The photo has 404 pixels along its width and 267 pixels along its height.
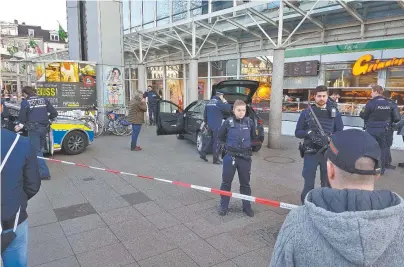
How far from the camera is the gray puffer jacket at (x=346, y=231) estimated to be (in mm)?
1028

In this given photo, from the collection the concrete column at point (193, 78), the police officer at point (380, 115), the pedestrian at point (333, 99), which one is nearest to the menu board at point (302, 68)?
the pedestrian at point (333, 99)

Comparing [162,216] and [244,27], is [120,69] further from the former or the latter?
[162,216]

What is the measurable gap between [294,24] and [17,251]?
11445 millimetres

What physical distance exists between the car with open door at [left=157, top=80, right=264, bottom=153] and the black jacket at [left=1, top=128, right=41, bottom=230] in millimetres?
5862

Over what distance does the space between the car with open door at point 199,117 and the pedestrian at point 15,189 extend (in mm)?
5864

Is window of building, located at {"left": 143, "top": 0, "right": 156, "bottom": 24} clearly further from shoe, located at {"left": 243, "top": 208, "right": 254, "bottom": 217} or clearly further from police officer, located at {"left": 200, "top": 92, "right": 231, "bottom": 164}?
shoe, located at {"left": 243, "top": 208, "right": 254, "bottom": 217}

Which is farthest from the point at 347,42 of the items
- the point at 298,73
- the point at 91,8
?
the point at 91,8

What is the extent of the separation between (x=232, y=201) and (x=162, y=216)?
1.27 meters

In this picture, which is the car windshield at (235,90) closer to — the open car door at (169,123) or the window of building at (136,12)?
the open car door at (169,123)

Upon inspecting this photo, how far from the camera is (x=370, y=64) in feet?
32.1

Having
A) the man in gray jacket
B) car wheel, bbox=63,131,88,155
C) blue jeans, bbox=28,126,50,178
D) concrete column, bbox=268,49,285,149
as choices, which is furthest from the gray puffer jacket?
concrete column, bbox=268,49,285,149

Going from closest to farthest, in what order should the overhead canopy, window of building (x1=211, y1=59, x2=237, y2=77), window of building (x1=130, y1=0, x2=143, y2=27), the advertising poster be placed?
the overhead canopy → the advertising poster → window of building (x1=211, y1=59, x2=237, y2=77) → window of building (x1=130, y1=0, x2=143, y2=27)

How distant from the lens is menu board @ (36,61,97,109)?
1138cm

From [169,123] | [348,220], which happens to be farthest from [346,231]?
[169,123]
